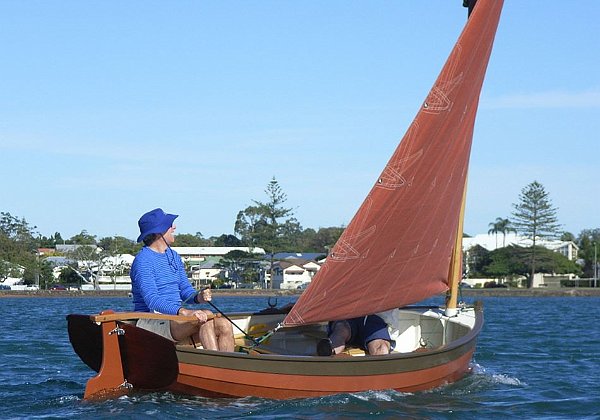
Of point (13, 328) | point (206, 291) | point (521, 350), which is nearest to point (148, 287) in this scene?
point (206, 291)

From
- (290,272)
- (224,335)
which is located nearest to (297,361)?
(224,335)

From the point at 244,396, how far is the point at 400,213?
2.92m

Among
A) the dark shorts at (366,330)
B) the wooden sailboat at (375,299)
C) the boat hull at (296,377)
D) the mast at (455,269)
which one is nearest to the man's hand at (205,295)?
the wooden sailboat at (375,299)

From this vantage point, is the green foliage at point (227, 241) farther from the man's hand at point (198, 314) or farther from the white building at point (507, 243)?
the man's hand at point (198, 314)

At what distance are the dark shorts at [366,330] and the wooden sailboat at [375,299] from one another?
0.66ft

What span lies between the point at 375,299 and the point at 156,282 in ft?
8.54

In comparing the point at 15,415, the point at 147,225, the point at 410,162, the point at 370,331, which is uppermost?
the point at 410,162

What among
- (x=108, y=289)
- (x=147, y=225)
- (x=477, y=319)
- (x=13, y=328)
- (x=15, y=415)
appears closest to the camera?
(x=15, y=415)

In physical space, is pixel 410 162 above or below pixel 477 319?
above

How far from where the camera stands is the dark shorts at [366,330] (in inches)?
491

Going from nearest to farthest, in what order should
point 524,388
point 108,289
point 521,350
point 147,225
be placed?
point 147,225, point 524,388, point 521,350, point 108,289

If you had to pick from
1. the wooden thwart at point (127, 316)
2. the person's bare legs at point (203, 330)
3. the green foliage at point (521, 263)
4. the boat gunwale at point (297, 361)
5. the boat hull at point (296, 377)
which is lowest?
the boat hull at point (296, 377)

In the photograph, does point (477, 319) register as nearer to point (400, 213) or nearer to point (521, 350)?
point (400, 213)

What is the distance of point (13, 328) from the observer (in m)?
27.0
